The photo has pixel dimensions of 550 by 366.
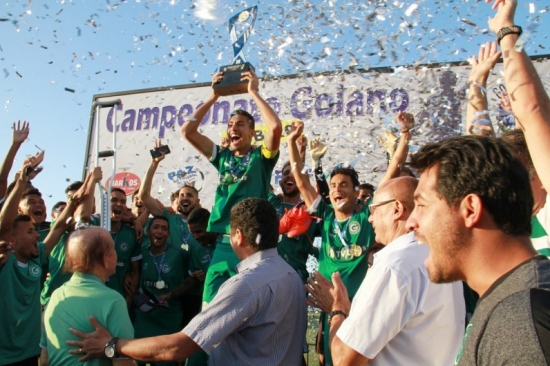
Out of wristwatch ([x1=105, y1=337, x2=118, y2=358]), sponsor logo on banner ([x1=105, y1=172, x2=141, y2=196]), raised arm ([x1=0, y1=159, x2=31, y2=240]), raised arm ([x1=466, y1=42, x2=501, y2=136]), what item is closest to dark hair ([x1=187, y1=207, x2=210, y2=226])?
raised arm ([x1=0, y1=159, x2=31, y2=240])

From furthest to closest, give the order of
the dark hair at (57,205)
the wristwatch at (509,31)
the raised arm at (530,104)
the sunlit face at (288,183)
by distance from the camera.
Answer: the dark hair at (57,205) < the sunlit face at (288,183) < the wristwatch at (509,31) < the raised arm at (530,104)

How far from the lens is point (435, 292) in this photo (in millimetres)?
2154

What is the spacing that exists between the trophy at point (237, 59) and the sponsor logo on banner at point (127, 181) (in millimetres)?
5811

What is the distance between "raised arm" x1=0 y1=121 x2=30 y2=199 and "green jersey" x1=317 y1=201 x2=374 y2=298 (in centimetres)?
306

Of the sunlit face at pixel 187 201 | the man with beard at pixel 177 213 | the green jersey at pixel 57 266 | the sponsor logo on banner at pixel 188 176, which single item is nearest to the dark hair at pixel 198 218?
the man with beard at pixel 177 213

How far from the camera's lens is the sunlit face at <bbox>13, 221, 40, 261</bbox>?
453 centimetres

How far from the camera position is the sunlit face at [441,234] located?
1.42 metres

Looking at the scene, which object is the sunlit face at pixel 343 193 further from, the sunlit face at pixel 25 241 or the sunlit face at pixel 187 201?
the sunlit face at pixel 25 241

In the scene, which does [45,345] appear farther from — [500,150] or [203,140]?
[500,150]

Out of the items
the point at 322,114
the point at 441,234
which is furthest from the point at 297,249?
the point at 322,114

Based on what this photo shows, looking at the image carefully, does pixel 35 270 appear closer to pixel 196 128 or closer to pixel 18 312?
pixel 18 312

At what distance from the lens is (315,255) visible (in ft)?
17.9

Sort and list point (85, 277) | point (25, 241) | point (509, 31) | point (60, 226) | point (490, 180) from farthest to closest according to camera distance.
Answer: point (60, 226) < point (25, 241) < point (85, 277) < point (509, 31) < point (490, 180)

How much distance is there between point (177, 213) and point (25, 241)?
7.25 ft
